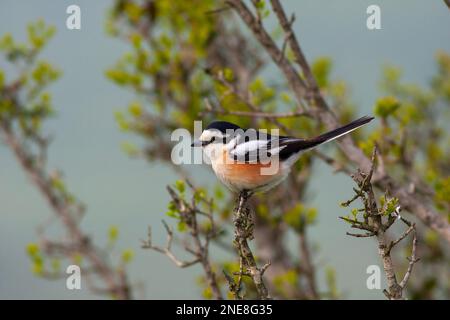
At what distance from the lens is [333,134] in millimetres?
4742

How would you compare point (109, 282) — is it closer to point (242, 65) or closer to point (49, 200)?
point (49, 200)

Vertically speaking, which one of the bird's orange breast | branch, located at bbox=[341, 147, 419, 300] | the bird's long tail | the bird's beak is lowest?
branch, located at bbox=[341, 147, 419, 300]

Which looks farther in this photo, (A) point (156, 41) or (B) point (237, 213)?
(A) point (156, 41)

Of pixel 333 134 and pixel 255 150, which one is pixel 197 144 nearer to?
pixel 255 150

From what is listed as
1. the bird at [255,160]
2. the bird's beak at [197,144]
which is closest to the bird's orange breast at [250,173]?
the bird at [255,160]

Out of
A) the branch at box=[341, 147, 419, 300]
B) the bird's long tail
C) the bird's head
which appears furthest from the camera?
the bird's head

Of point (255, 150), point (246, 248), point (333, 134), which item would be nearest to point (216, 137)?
point (255, 150)

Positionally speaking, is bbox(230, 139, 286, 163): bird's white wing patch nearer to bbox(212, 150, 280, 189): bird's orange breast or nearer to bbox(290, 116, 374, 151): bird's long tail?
bbox(212, 150, 280, 189): bird's orange breast

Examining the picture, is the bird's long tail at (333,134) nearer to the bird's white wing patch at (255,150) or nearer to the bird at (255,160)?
the bird at (255,160)

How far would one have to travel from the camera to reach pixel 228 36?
976 cm

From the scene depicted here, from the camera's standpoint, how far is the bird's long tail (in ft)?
15.2

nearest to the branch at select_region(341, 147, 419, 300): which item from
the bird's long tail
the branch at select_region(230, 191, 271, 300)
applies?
the branch at select_region(230, 191, 271, 300)

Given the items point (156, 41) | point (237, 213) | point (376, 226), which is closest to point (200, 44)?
point (156, 41)

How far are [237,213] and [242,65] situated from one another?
5.31m
